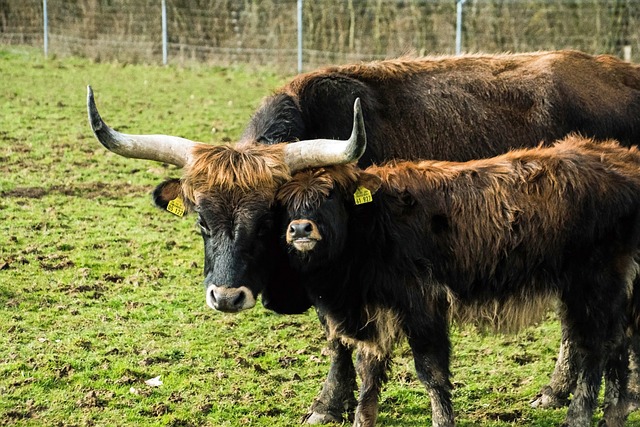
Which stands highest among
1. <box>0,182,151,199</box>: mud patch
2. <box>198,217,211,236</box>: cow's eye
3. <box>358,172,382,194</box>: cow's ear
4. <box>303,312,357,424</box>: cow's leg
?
<box>358,172,382,194</box>: cow's ear

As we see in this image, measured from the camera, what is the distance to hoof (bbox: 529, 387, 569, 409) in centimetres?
732

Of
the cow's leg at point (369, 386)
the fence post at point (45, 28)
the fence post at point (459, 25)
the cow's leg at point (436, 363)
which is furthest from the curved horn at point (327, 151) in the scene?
the fence post at point (45, 28)

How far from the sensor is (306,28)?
22688mm

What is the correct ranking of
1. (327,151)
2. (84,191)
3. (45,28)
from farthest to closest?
(45,28), (84,191), (327,151)

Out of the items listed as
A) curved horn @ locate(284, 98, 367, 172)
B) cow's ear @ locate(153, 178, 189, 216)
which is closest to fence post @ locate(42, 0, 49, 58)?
cow's ear @ locate(153, 178, 189, 216)

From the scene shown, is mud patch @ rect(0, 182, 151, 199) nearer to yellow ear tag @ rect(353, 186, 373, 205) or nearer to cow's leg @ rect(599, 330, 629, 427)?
yellow ear tag @ rect(353, 186, 373, 205)

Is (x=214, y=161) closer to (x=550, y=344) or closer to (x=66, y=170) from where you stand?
(x=550, y=344)

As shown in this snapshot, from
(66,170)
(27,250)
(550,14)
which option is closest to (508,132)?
(27,250)

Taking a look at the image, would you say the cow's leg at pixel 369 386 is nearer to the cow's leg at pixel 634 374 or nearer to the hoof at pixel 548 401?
the hoof at pixel 548 401

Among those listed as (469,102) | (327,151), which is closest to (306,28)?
(469,102)

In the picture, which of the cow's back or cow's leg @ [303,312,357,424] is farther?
the cow's back

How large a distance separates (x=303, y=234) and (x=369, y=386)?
1.31 metres

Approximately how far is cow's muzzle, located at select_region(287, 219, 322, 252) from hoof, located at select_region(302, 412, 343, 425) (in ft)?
5.34

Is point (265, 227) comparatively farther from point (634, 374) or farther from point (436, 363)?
point (634, 374)
